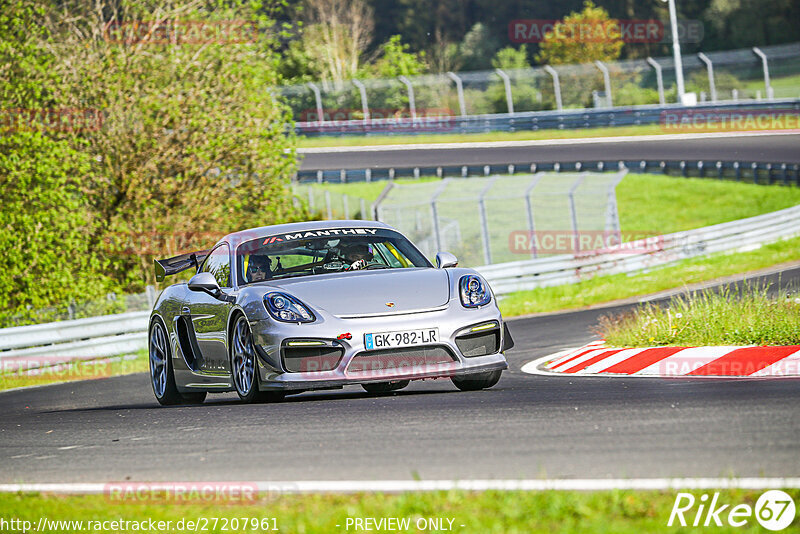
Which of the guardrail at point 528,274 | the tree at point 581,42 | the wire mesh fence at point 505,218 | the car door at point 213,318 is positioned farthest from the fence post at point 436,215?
the tree at point 581,42

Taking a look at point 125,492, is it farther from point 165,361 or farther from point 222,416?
point 165,361

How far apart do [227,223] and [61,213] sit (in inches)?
194

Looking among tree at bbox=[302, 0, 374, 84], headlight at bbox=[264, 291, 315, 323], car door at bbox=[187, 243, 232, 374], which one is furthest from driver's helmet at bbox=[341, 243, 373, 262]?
tree at bbox=[302, 0, 374, 84]

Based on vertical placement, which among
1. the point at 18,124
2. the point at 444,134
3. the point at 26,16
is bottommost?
the point at 444,134

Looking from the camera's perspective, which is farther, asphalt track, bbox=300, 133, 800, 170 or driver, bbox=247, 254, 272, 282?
asphalt track, bbox=300, 133, 800, 170

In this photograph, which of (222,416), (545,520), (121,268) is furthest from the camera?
(121,268)

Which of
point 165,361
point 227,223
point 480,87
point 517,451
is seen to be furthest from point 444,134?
point 517,451

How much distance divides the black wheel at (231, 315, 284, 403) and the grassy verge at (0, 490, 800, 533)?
10.7ft

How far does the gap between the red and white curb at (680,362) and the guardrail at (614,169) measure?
22987mm

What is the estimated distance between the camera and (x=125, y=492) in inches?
204

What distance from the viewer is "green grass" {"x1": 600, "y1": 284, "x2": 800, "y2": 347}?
9633mm

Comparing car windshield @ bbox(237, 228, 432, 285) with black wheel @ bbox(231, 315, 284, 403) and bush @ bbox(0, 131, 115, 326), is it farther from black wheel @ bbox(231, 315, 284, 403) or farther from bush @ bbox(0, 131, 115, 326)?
bush @ bbox(0, 131, 115, 326)

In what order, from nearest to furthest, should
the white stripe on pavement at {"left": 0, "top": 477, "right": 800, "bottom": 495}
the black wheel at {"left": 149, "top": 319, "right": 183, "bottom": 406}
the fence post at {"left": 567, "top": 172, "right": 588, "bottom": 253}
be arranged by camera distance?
the white stripe on pavement at {"left": 0, "top": 477, "right": 800, "bottom": 495}
the black wheel at {"left": 149, "top": 319, "right": 183, "bottom": 406}
the fence post at {"left": 567, "top": 172, "right": 588, "bottom": 253}

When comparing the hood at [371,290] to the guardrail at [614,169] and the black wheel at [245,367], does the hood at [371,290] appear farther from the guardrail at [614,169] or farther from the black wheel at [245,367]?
the guardrail at [614,169]
